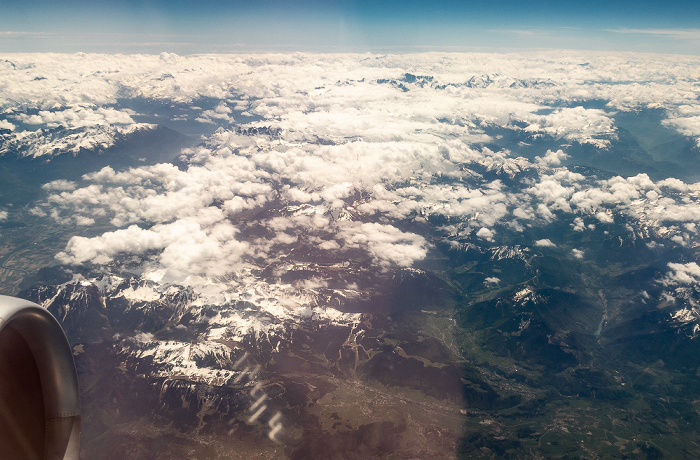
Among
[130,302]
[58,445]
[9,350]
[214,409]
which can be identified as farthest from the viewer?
[130,302]

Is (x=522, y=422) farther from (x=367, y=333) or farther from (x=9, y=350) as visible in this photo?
(x=9, y=350)

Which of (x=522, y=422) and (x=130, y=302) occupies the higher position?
(x=130, y=302)

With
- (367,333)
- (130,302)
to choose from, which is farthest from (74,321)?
(367,333)

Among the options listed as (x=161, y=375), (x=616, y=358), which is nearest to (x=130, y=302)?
(x=161, y=375)

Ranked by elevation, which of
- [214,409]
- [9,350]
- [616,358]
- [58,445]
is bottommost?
[616,358]

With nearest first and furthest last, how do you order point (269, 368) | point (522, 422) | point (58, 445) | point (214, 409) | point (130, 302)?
point (58, 445)
point (214, 409)
point (522, 422)
point (269, 368)
point (130, 302)

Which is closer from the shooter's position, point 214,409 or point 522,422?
point 214,409
